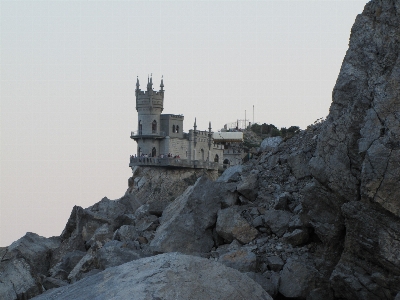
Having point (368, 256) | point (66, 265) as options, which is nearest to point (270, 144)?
point (66, 265)

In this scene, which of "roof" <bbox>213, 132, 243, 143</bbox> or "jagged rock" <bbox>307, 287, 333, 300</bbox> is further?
"roof" <bbox>213, 132, 243, 143</bbox>

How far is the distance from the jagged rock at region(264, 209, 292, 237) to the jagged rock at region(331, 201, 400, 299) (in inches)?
93.7

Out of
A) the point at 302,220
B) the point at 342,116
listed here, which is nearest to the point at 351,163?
the point at 342,116

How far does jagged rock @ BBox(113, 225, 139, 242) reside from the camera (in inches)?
699

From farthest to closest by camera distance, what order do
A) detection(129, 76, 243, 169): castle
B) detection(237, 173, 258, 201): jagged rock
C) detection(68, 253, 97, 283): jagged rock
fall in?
detection(129, 76, 243, 169): castle
detection(237, 173, 258, 201): jagged rock
detection(68, 253, 97, 283): jagged rock

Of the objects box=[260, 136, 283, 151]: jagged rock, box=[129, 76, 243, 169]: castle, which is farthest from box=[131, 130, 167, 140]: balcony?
box=[260, 136, 283, 151]: jagged rock

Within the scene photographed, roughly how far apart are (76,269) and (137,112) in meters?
82.9

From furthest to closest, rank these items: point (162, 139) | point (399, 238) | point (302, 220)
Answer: point (162, 139) → point (302, 220) → point (399, 238)

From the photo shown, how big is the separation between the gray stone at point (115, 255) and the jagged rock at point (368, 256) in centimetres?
493

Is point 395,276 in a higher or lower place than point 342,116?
lower

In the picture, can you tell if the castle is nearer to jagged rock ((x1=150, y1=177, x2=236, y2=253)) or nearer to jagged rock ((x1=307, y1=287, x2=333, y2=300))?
jagged rock ((x1=150, y1=177, x2=236, y2=253))

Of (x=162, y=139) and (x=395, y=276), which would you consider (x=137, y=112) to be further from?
(x=395, y=276)

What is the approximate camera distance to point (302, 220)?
1469 centimetres

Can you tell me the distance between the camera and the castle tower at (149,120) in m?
96.9
